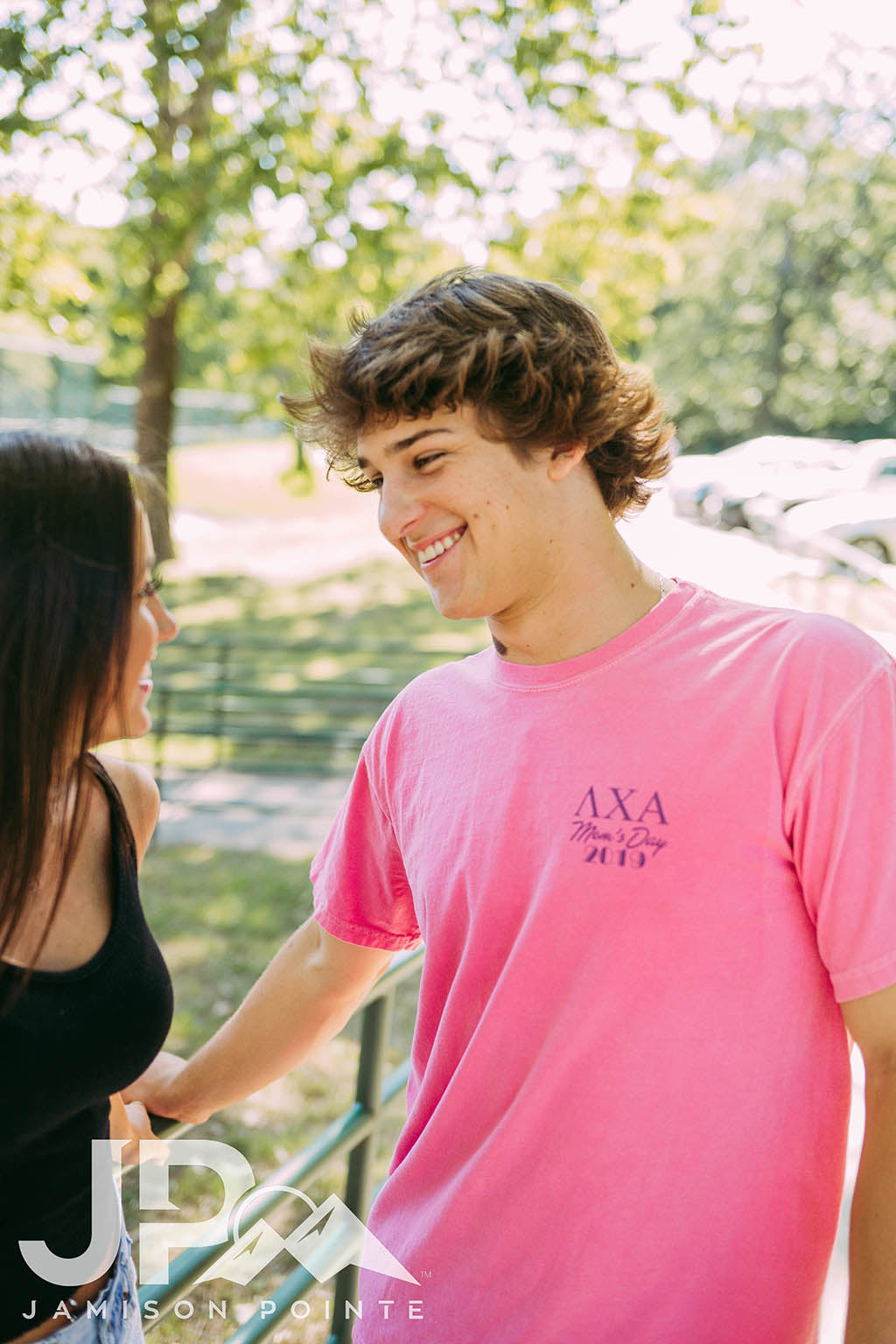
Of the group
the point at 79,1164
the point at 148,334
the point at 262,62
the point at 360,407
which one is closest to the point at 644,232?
the point at 262,62

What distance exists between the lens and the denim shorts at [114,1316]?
1.52 metres

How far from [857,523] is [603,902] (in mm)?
15298

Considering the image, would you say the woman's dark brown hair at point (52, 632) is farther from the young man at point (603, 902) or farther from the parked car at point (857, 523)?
the parked car at point (857, 523)

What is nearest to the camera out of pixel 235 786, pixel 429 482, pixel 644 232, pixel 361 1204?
pixel 429 482

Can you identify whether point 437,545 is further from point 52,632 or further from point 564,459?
point 52,632

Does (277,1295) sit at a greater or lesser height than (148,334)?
lesser

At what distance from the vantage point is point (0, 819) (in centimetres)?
151

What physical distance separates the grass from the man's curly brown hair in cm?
107

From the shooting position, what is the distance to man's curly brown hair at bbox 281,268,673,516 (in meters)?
1.75

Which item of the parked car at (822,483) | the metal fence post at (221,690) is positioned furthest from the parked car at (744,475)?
the metal fence post at (221,690)

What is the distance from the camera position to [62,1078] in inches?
57.7

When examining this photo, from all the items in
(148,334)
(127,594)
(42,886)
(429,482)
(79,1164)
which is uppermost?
(148,334)

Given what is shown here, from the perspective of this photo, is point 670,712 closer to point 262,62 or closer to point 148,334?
point 262,62

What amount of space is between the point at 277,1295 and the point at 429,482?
145 cm
